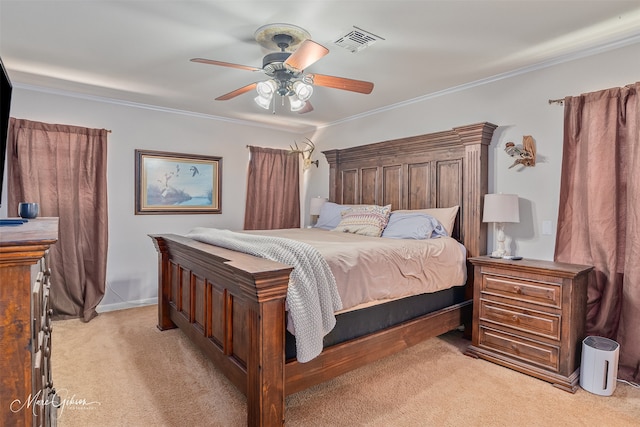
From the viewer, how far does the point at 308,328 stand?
5.94 ft

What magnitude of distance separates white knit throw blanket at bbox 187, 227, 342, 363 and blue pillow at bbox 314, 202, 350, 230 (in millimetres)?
2093

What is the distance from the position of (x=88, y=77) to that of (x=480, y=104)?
3.87 meters

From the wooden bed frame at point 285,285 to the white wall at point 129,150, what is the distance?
117 centimetres

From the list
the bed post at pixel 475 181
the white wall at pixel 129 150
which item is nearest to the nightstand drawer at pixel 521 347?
the bed post at pixel 475 181

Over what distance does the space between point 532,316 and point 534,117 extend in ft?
5.58

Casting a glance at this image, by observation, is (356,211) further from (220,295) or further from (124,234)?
(124,234)

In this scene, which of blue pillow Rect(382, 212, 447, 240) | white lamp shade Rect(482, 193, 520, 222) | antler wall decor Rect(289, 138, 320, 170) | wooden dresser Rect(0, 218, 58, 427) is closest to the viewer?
wooden dresser Rect(0, 218, 58, 427)

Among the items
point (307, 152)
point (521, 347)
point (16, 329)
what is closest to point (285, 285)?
point (16, 329)

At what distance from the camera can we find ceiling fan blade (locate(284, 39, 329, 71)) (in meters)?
1.94

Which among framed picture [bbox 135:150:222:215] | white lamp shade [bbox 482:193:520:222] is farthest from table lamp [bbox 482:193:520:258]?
framed picture [bbox 135:150:222:215]

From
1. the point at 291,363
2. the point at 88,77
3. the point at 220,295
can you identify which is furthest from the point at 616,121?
the point at 88,77

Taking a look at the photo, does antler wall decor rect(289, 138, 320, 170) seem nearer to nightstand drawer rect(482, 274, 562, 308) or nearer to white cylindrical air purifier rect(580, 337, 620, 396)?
nightstand drawer rect(482, 274, 562, 308)

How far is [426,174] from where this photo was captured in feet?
12.3

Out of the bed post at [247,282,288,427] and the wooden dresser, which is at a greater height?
the wooden dresser
